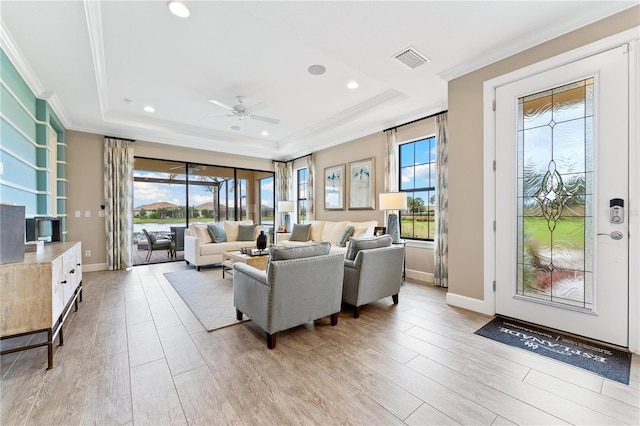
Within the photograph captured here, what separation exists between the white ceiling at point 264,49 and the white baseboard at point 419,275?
263 cm

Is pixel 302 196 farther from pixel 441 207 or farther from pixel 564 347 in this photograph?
pixel 564 347

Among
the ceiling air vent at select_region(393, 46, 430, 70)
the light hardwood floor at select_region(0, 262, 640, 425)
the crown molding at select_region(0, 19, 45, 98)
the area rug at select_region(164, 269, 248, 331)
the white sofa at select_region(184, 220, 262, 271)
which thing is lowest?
the light hardwood floor at select_region(0, 262, 640, 425)

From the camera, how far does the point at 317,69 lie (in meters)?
3.40

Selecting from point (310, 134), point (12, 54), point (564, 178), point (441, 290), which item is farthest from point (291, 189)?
point (564, 178)

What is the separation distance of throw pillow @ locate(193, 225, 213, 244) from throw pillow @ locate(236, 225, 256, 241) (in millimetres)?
648

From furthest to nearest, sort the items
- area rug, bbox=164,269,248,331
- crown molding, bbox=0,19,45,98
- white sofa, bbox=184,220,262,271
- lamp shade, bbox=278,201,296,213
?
lamp shade, bbox=278,201,296,213
white sofa, bbox=184,220,262,271
area rug, bbox=164,269,248,331
crown molding, bbox=0,19,45,98

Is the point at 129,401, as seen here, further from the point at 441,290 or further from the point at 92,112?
the point at 92,112

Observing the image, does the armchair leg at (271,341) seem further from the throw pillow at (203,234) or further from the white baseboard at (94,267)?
the white baseboard at (94,267)

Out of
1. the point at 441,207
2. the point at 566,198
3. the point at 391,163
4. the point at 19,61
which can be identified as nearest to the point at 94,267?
the point at 19,61

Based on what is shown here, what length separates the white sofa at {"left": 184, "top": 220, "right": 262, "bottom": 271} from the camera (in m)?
5.26

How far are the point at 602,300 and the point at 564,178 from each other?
107 cm

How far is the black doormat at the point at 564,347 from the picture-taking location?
6.26ft

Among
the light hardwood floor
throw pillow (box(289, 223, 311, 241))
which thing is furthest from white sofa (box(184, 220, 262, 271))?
the light hardwood floor

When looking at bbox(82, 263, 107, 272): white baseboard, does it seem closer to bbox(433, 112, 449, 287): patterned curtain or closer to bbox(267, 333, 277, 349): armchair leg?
bbox(267, 333, 277, 349): armchair leg
